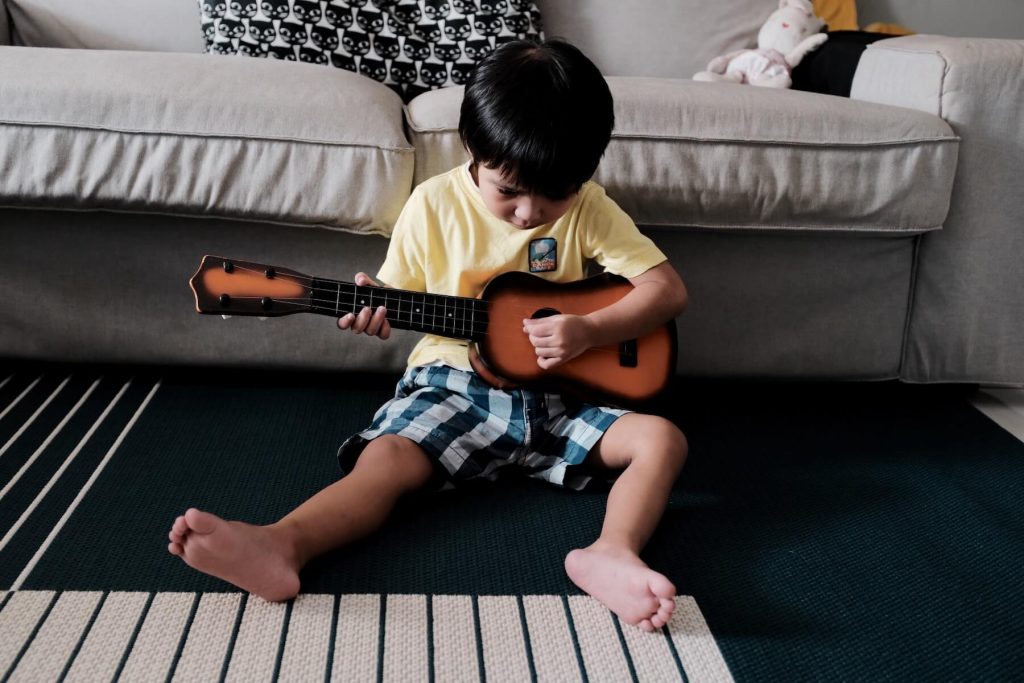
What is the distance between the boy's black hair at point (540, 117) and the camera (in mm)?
916

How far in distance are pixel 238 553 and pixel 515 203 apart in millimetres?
479

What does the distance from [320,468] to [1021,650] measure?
31.2 inches

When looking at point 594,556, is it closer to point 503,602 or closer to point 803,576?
point 503,602

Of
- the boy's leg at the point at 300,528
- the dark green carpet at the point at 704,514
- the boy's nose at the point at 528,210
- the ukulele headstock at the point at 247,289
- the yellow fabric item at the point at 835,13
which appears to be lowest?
the dark green carpet at the point at 704,514

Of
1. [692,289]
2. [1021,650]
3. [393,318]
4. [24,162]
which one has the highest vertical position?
[24,162]

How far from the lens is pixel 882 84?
1.42m

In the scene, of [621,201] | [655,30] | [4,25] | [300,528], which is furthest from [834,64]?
[4,25]

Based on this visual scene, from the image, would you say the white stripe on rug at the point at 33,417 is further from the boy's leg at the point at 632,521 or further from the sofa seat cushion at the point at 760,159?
the boy's leg at the point at 632,521

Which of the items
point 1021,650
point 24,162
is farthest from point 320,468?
point 1021,650

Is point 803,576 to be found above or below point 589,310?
below

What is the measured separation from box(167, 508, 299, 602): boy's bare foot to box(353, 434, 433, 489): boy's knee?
15cm

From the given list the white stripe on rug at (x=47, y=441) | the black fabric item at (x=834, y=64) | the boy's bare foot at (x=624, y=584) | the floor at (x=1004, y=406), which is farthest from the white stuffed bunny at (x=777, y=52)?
the white stripe on rug at (x=47, y=441)

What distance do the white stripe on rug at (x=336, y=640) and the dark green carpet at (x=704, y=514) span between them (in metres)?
0.03

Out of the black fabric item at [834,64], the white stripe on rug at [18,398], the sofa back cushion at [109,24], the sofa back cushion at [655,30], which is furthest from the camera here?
the sofa back cushion at [655,30]
